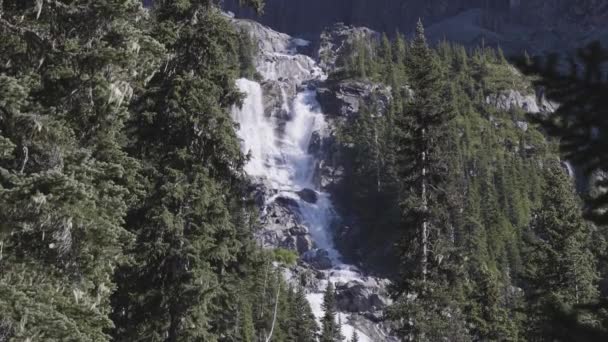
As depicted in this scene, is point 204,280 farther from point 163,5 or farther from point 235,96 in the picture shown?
point 163,5

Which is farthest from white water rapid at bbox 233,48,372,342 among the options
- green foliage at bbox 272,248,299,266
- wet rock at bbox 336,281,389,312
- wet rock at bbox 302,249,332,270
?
wet rock at bbox 336,281,389,312

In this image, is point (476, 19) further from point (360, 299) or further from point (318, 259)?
point (360, 299)

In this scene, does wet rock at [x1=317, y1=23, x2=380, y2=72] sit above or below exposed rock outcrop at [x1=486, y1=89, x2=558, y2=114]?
above

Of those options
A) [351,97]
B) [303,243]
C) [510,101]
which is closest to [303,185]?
[303,243]

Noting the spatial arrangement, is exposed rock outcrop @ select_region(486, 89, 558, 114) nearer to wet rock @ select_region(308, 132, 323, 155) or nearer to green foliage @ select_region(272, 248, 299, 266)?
wet rock @ select_region(308, 132, 323, 155)

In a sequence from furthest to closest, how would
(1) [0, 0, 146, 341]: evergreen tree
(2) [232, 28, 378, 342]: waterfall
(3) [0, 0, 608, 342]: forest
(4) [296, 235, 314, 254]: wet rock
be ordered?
(2) [232, 28, 378, 342]: waterfall → (4) [296, 235, 314, 254]: wet rock → (1) [0, 0, 146, 341]: evergreen tree → (3) [0, 0, 608, 342]: forest

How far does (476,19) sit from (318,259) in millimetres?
104969

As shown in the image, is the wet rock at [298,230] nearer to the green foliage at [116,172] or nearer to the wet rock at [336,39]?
the wet rock at [336,39]

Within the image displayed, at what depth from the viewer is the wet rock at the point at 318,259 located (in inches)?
3142

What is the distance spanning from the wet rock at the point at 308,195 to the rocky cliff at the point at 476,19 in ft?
239

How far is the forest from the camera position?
6879mm

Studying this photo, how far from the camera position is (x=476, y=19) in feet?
534

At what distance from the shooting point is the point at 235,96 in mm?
13727

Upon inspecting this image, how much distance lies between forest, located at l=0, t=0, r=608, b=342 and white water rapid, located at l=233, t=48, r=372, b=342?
59655mm
